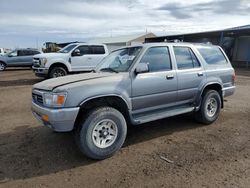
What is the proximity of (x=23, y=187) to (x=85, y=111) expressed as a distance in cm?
141

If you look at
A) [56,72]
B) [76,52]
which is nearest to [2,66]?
[56,72]

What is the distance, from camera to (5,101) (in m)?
8.66

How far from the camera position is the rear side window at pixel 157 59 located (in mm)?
4859

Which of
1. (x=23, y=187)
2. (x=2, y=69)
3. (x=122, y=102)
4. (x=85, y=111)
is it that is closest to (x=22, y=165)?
(x=23, y=187)

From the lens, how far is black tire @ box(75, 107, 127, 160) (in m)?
3.98

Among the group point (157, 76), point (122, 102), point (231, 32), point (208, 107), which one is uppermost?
point (231, 32)

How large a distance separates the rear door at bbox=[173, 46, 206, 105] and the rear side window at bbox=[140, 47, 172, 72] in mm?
253

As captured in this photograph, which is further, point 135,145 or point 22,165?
point 135,145

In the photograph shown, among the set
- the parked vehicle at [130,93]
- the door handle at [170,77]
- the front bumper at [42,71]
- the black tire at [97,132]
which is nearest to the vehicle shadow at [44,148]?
the black tire at [97,132]

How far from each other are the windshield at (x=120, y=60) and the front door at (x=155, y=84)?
224 millimetres

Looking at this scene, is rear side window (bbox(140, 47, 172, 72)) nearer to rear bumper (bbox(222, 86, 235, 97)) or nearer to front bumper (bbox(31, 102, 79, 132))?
front bumper (bbox(31, 102, 79, 132))

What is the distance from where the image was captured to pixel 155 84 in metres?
4.77

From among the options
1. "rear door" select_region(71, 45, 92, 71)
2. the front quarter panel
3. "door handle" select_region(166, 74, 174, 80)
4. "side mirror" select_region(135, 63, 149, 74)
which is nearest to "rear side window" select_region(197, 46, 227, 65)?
"door handle" select_region(166, 74, 174, 80)

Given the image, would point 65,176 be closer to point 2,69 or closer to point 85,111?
point 85,111
